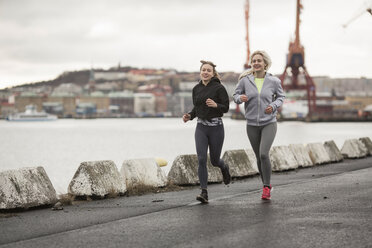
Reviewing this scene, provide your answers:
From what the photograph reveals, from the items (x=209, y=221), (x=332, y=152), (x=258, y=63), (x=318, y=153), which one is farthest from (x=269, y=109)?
(x=332, y=152)

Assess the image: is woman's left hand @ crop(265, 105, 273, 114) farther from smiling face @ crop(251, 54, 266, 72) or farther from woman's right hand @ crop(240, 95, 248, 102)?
smiling face @ crop(251, 54, 266, 72)

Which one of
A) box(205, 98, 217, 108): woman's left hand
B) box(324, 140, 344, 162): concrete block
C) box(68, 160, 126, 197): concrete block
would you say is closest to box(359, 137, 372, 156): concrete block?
box(324, 140, 344, 162): concrete block

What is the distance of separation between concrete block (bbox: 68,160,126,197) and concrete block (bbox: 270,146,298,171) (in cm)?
537

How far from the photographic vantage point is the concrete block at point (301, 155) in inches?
589

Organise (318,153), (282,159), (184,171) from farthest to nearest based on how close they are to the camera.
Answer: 1. (318,153)
2. (282,159)
3. (184,171)

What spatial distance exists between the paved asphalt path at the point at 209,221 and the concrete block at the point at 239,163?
2531mm

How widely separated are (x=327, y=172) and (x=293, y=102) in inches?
6925

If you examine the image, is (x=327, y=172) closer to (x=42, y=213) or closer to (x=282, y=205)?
(x=282, y=205)

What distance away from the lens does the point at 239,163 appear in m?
12.5

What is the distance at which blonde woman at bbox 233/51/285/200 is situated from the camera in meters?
8.19

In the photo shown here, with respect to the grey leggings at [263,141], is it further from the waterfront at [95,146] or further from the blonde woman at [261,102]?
the waterfront at [95,146]

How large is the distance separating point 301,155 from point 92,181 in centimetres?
732

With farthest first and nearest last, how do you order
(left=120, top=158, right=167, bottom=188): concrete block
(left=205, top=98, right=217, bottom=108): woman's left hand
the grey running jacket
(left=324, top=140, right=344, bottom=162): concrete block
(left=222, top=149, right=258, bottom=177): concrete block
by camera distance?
(left=324, top=140, right=344, bottom=162): concrete block → (left=222, top=149, right=258, bottom=177): concrete block → (left=120, top=158, right=167, bottom=188): concrete block → the grey running jacket → (left=205, top=98, right=217, bottom=108): woman's left hand

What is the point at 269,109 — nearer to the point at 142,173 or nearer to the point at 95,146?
the point at 142,173
